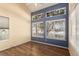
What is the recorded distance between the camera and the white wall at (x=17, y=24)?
2119mm

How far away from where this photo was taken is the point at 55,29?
2064mm

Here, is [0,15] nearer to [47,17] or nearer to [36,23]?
[36,23]

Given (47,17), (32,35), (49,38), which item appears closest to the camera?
(32,35)

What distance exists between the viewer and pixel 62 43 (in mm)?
2502

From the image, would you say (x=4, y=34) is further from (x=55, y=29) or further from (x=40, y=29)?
(x=55, y=29)

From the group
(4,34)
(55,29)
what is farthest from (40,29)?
(4,34)

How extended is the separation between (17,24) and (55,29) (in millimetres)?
1093

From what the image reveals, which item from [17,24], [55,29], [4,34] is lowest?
[4,34]

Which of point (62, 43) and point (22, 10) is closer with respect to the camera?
point (22, 10)

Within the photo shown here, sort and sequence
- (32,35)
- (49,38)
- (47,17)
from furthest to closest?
(47,17) < (49,38) < (32,35)

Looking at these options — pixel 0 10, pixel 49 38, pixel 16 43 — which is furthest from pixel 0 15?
pixel 49 38

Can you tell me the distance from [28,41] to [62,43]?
107 cm

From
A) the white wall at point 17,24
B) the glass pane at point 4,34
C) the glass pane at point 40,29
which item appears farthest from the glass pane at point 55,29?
the glass pane at point 4,34

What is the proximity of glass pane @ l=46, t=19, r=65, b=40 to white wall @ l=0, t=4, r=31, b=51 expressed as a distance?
53cm
